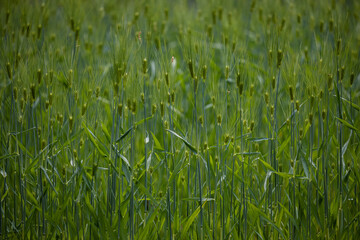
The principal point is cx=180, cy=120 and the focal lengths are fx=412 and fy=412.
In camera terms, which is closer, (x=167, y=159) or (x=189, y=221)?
(x=189, y=221)

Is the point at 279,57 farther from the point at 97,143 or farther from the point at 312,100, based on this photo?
the point at 97,143

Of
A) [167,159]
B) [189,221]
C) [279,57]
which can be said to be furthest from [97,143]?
[279,57]

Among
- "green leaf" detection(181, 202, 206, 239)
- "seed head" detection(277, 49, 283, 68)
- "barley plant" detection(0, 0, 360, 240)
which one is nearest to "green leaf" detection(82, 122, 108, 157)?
"barley plant" detection(0, 0, 360, 240)

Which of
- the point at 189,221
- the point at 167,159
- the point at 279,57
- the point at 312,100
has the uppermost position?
the point at 279,57

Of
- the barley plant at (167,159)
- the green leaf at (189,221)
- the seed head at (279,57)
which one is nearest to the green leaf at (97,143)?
the barley plant at (167,159)

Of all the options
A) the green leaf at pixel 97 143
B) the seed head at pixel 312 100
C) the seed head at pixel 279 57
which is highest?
the seed head at pixel 279 57

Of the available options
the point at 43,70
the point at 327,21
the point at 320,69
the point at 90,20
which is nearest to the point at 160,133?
the point at 43,70

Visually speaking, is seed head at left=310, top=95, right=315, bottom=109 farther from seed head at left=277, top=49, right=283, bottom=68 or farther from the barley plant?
seed head at left=277, top=49, right=283, bottom=68

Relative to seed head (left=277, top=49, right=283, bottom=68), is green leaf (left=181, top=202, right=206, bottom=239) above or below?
below

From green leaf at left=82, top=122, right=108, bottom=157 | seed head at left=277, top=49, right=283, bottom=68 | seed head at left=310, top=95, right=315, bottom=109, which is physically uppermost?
seed head at left=277, top=49, right=283, bottom=68

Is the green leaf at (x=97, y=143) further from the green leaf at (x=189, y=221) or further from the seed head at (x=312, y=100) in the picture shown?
the seed head at (x=312, y=100)

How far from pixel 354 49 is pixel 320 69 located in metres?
0.69

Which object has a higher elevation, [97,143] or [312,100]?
[312,100]

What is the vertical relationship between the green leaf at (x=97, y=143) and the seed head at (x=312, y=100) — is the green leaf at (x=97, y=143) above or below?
below
